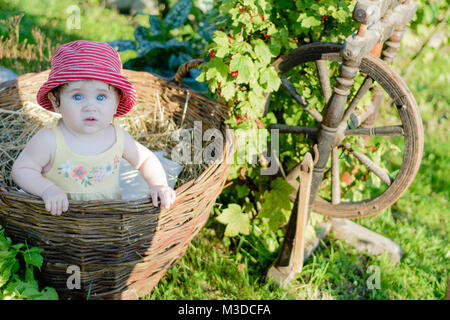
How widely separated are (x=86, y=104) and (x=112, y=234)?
20.5 inches

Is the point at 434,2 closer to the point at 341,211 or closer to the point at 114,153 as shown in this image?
the point at 341,211

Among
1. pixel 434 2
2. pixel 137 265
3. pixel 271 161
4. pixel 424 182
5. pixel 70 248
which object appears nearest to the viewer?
pixel 70 248

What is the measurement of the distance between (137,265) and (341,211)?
1.05m

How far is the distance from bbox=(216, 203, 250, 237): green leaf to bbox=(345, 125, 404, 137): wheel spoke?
2.44ft

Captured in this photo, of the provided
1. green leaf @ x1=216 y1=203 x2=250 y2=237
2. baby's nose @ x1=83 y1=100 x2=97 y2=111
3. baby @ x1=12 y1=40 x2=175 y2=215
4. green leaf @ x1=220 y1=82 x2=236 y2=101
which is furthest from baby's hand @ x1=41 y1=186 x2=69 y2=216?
green leaf @ x1=216 y1=203 x2=250 y2=237

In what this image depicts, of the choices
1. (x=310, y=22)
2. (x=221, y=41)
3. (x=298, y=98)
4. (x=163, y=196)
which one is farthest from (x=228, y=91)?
(x=163, y=196)

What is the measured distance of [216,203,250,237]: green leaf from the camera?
2334 millimetres

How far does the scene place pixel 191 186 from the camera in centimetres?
173

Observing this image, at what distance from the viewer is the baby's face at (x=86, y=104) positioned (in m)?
1.67

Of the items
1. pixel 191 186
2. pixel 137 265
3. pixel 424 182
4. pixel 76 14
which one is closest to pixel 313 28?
pixel 191 186

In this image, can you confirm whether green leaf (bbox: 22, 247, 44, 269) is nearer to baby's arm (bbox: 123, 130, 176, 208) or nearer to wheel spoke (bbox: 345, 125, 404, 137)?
baby's arm (bbox: 123, 130, 176, 208)

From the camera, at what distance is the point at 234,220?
2346 millimetres

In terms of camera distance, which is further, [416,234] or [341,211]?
[416,234]

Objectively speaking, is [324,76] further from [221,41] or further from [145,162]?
[145,162]
